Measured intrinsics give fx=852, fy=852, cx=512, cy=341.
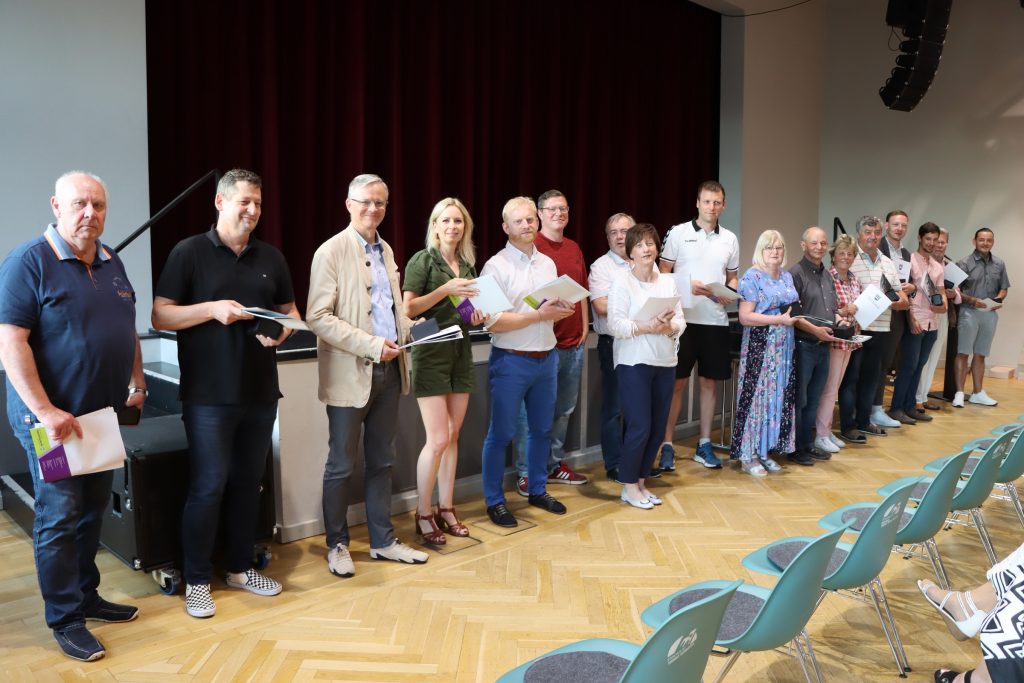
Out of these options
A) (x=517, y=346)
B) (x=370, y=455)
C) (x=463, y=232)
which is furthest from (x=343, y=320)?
(x=517, y=346)

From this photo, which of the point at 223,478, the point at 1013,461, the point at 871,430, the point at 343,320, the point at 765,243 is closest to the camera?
the point at 223,478

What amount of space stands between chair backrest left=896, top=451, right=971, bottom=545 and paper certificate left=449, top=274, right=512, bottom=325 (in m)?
1.79

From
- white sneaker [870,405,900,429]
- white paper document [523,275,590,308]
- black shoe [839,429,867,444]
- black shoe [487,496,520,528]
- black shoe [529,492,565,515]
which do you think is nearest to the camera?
white paper document [523,275,590,308]

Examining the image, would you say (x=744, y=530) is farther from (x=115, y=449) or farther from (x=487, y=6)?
(x=487, y=6)

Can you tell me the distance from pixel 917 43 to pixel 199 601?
23.8 feet

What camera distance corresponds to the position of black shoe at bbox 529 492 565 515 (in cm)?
438

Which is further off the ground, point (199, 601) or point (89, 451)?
point (89, 451)

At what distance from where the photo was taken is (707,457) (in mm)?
5340

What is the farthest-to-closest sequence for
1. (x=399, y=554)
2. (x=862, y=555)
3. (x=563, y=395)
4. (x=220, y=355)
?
(x=563, y=395)
(x=399, y=554)
(x=220, y=355)
(x=862, y=555)

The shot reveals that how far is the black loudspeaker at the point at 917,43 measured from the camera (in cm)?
714

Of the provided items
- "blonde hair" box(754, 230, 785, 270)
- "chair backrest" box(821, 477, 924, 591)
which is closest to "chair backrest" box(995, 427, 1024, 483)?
"chair backrest" box(821, 477, 924, 591)

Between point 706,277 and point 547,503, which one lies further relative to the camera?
point 706,277

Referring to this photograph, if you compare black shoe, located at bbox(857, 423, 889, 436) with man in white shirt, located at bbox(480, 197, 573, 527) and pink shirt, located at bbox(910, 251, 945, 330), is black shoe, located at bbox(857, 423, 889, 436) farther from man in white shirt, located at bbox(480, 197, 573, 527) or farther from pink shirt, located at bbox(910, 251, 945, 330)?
man in white shirt, located at bbox(480, 197, 573, 527)

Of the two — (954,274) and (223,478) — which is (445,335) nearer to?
A: (223,478)
